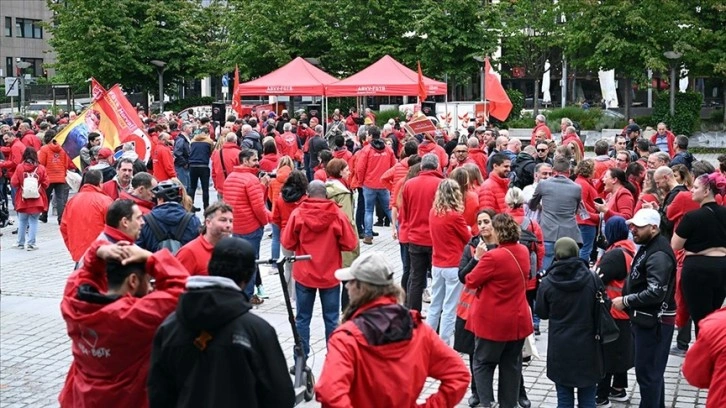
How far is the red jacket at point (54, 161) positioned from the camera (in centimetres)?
1864

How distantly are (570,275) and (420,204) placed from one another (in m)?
3.76

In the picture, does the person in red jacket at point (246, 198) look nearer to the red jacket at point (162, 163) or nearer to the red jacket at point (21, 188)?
the red jacket at point (21, 188)

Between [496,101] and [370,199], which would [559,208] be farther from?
[496,101]

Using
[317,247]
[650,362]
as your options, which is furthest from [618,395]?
[317,247]

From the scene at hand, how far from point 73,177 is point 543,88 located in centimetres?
4847

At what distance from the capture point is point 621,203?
1139cm

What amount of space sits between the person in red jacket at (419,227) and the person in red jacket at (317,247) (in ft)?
5.39

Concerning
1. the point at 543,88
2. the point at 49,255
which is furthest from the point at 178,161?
the point at 543,88

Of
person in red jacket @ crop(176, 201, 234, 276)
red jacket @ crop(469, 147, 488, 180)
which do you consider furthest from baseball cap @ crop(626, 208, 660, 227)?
red jacket @ crop(469, 147, 488, 180)

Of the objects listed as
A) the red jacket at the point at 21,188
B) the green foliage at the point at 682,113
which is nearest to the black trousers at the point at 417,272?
the red jacket at the point at 21,188

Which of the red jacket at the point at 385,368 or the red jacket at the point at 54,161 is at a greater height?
the red jacket at the point at 54,161

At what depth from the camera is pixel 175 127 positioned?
25.9 metres

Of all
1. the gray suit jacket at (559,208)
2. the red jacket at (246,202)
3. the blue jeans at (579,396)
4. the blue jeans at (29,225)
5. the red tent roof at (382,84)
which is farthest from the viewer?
the red tent roof at (382,84)

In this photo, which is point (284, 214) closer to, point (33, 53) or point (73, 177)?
point (73, 177)
